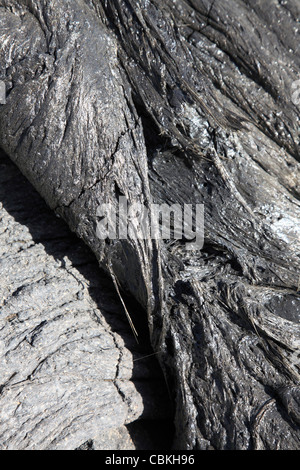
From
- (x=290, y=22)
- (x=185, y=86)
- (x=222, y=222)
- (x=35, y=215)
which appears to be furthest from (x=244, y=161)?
(x=35, y=215)

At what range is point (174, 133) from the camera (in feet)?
7.29

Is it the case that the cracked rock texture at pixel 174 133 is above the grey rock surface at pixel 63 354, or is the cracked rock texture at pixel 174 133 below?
above

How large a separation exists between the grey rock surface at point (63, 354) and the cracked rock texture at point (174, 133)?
0.08 m

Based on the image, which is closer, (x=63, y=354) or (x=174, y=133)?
(x=63, y=354)

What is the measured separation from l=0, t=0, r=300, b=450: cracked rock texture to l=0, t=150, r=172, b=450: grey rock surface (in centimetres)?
8

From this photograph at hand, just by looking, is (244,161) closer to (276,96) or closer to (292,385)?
(276,96)

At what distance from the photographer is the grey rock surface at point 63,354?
192 cm

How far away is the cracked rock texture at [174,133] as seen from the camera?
2.16 m

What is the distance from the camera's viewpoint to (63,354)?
205 cm

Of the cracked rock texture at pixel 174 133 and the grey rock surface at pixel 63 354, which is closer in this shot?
the grey rock surface at pixel 63 354

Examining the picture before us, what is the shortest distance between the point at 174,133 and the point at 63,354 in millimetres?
1160

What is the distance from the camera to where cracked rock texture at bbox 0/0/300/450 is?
7.09 ft

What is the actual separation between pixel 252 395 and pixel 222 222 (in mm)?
813

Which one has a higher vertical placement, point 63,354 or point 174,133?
point 174,133
